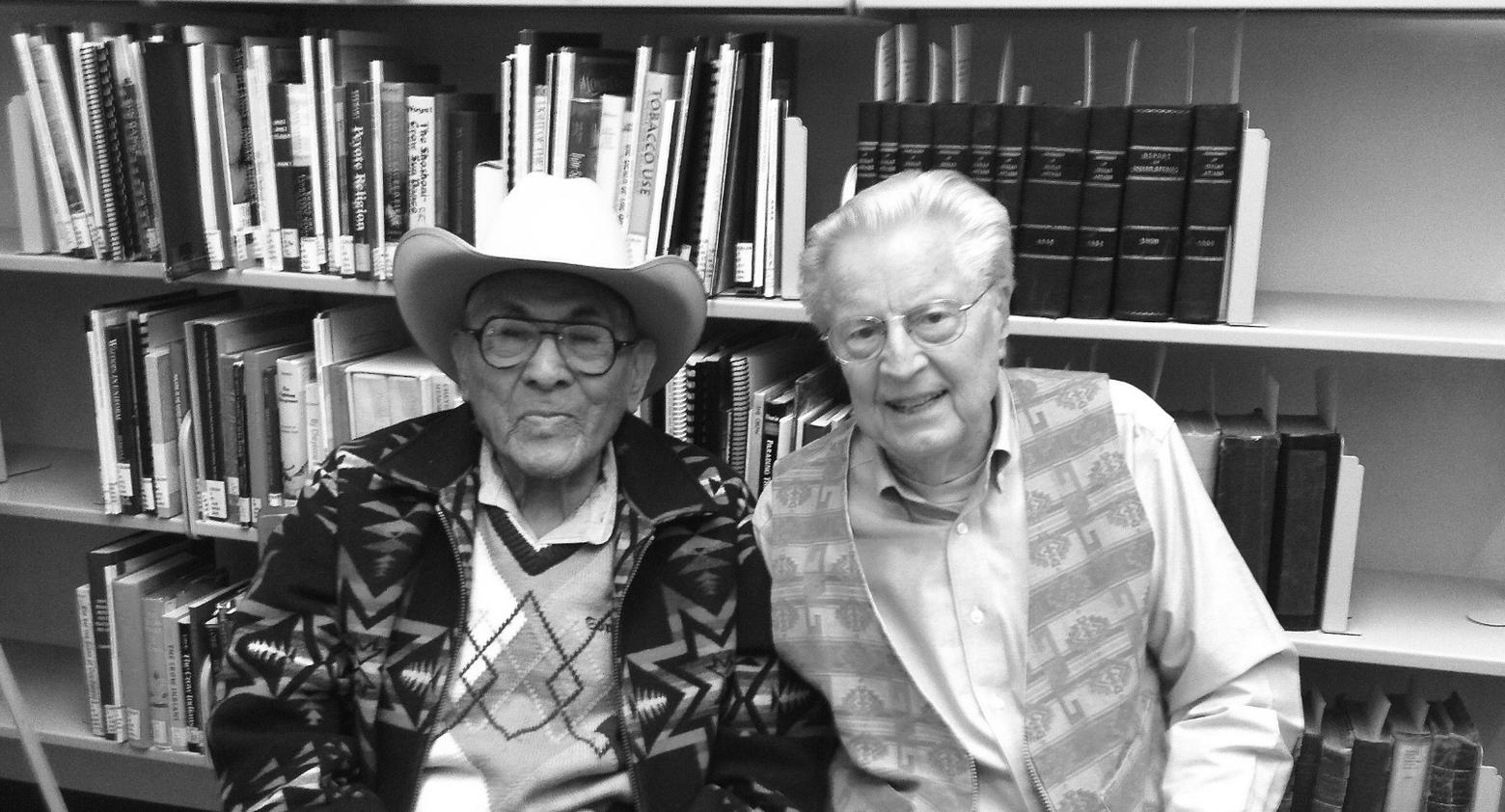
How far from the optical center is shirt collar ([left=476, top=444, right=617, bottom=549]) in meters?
1.55

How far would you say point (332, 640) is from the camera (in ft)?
4.94

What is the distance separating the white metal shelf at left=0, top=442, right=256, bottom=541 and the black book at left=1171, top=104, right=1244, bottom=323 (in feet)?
5.58

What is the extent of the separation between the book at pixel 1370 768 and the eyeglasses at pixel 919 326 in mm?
1033

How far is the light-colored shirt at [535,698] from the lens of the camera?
1.48 m

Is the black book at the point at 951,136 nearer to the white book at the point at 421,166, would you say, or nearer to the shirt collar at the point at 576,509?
the shirt collar at the point at 576,509

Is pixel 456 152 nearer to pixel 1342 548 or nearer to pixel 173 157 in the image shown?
pixel 173 157

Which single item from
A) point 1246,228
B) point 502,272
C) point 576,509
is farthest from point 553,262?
point 1246,228

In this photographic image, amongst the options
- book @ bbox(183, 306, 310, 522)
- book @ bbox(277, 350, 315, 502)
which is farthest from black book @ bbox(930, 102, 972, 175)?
book @ bbox(183, 306, 310, 522)

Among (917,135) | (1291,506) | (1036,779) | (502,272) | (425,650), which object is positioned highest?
(917,135)

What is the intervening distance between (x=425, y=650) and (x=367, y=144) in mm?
979

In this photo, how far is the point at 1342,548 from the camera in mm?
1870

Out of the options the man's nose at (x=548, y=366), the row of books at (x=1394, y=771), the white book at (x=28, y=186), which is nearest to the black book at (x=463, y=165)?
the man's nose at (x=548, y=366)

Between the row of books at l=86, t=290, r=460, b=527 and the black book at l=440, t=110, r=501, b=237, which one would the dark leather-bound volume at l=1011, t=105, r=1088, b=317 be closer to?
the black book at l=440, t=110, r=501, b=237

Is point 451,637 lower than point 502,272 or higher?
lower
